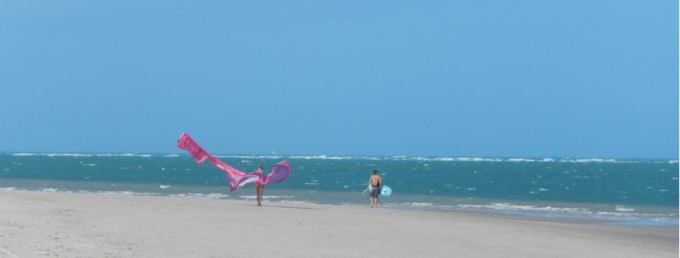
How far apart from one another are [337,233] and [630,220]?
16.0 m

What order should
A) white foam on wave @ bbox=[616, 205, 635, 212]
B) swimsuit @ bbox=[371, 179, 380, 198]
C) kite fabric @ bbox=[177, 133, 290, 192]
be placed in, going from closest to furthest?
kite fabric @ bbox=[177, 133, 290, 192]
swimsuit @ bbox=[371, 179, 380, 198]
white foam on wave @ bbox=[616, 205, 635, 212]

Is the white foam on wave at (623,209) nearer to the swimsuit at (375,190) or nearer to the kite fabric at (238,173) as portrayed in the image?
the swimsuit at (375,190)

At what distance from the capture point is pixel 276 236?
59.4 feet

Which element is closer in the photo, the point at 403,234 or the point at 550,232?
the point at 403,234

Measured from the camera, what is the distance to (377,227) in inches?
826

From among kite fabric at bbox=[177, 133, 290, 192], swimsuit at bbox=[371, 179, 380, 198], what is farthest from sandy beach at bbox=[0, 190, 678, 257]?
swimsuit at bbox=[371, 179, 380, 198]

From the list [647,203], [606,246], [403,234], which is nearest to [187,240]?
[403,234]

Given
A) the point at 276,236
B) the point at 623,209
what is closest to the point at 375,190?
the point at 623,209

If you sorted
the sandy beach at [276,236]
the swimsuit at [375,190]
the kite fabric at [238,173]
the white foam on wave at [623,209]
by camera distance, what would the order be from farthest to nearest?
the white foam on wave at [623,209] < the swimsuit at [375,190] < the kite fabric at [238,173] < the sandy beach at [276,236]

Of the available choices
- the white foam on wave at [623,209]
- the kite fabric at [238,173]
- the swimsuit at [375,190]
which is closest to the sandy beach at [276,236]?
the kite fabric at [238,173]

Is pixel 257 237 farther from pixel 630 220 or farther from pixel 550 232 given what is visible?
pixel 630 220

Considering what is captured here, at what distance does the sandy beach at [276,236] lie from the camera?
14875 mm

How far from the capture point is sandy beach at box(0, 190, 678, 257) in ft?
48.8

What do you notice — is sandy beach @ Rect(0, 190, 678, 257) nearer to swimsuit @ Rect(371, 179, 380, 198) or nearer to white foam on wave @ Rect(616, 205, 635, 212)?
swimsuit @ Rect(371, 179, 380, 198)
